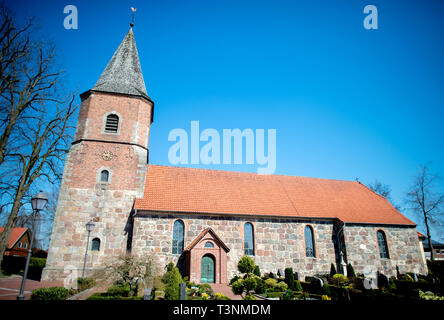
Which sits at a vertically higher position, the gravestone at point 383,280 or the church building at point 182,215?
the church building at point 182,215

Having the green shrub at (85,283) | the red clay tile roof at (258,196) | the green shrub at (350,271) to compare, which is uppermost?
the red clay tile roof at (258,196)

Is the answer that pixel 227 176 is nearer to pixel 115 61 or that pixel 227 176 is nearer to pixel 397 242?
pixel 115 61

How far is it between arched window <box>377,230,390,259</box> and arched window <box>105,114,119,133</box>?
20.7m

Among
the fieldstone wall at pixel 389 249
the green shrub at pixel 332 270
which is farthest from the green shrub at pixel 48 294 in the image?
the fieldstone wall at pixel 389 249

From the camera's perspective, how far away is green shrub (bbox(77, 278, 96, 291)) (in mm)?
13148

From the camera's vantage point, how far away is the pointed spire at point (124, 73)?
18.2m

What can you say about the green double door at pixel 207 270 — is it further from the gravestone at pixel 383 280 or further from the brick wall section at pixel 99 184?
the gravestone at pixel 383 280

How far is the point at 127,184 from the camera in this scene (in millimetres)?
16562

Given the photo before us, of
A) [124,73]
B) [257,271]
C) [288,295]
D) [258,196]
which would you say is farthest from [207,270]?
[124,73]

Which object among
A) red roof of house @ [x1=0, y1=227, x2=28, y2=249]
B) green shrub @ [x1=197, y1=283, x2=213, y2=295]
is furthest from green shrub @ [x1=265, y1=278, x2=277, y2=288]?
red roof of house @ [x1=0, y1=227, x2=28, y2=249]

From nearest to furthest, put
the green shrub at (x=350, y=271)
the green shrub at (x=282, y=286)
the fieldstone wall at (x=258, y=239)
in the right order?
the green shrub at (x=282, y=286)
the fieldstone wall at (x=258, y=239)
the green shrub at (x=350, y=271)

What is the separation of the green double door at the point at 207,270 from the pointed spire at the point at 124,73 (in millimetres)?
11984

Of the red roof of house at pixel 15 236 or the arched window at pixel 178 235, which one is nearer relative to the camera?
the arched window at pixel 178 235

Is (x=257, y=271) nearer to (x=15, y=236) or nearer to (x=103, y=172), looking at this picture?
(x=103, y=172)
